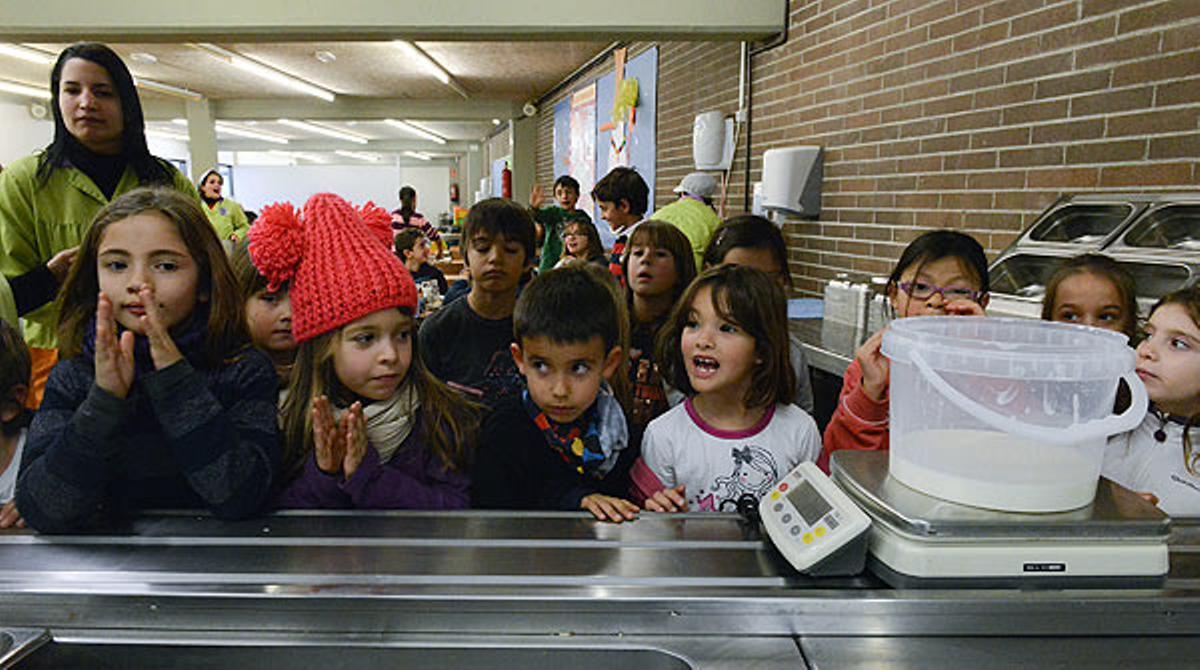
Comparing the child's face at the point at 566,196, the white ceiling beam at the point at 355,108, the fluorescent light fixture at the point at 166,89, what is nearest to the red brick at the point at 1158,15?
the child's face at the point at 566,196

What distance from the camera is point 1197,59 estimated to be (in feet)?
6.85

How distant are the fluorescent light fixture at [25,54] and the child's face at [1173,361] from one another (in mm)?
10328

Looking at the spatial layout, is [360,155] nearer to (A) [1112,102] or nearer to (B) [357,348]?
(A) [1112,102]

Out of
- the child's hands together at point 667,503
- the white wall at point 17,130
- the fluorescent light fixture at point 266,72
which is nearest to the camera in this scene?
the child's hands together at point 667,503

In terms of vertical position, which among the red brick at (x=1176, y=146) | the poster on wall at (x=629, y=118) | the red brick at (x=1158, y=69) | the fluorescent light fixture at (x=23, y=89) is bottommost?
the red brick at (x=1176, y=146)

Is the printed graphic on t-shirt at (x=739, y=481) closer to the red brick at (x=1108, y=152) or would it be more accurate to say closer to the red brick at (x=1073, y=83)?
the red brick at (x=1108, y=152)

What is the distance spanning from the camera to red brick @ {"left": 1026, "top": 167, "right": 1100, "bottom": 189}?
8.02ft

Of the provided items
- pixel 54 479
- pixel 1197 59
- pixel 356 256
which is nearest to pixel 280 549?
pixel 54 479

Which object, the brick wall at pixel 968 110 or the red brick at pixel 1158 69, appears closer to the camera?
the red brick at pixel 1158 69

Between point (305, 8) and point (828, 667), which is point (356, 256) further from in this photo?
point (305, 8)

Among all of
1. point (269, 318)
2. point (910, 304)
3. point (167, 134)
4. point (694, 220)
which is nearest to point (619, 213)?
point (694, 220)

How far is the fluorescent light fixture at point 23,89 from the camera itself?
11.4m

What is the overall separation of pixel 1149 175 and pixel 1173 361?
1.18 metres

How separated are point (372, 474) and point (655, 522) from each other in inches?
20.8
